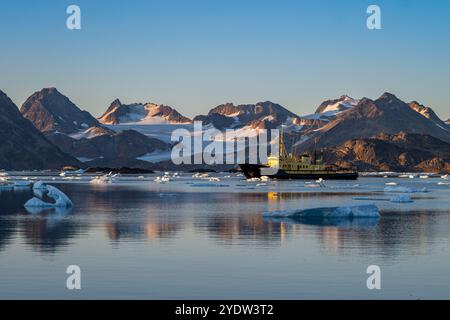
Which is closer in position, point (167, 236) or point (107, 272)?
point (107, 272)

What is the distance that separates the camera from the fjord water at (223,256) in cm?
2473

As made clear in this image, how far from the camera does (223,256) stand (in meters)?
32.6

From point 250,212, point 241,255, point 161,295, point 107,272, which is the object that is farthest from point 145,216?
point 161,295

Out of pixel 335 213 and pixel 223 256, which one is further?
pixel 335 213

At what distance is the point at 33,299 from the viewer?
2316cm

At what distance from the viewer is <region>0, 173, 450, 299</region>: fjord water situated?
24734 mm

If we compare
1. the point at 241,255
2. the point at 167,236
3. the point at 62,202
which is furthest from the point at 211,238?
the point at 62,202

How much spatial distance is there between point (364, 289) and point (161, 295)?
6.70 metres

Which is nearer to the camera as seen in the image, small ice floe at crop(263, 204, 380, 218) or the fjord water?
the fjord water

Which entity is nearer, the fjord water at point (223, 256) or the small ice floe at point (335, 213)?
the fjord water at point (223, 256)

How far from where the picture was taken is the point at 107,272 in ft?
92.6
